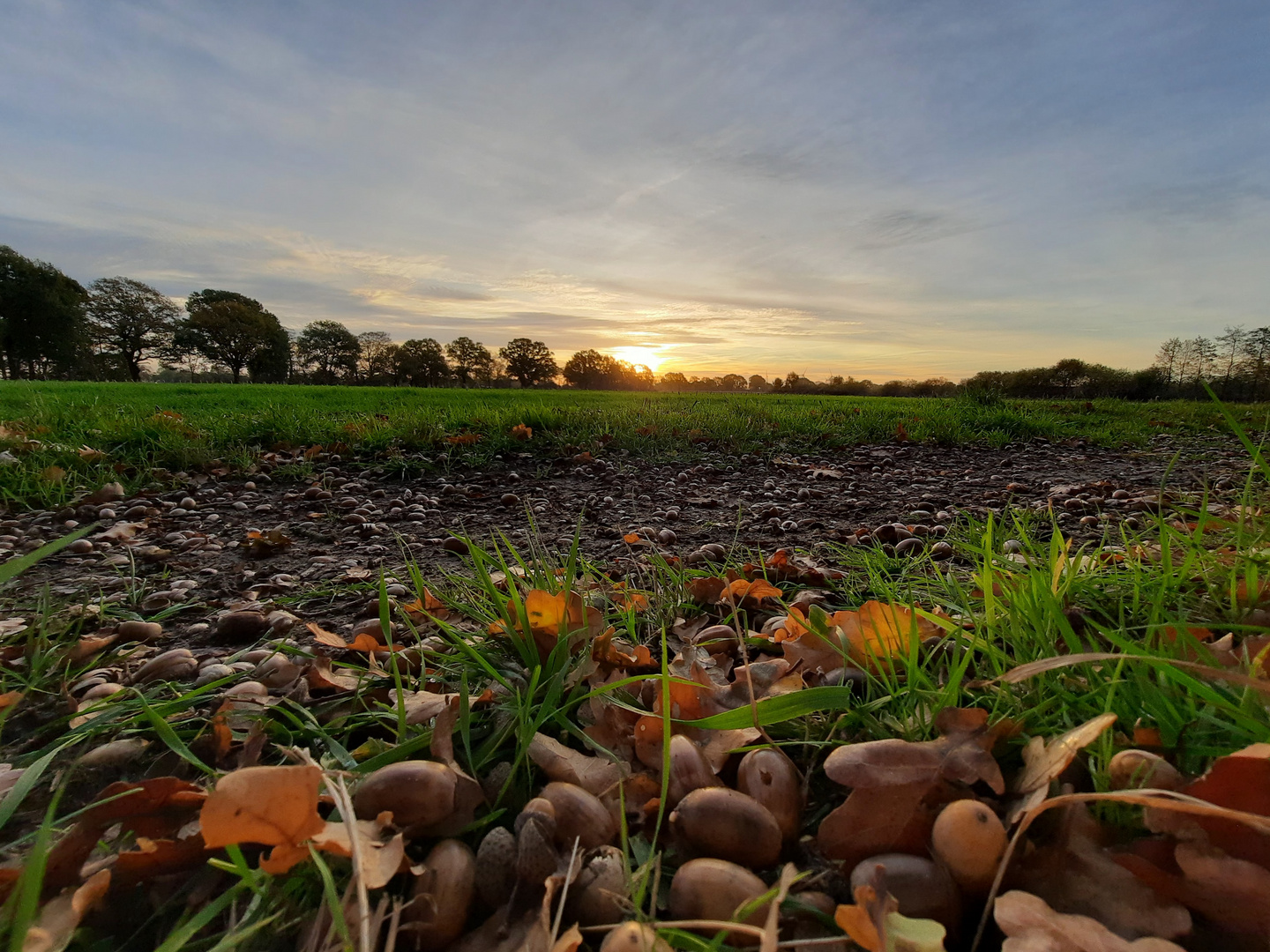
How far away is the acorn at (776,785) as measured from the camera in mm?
1041

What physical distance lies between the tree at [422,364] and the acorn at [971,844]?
72.4m

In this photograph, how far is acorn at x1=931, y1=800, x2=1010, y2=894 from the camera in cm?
86

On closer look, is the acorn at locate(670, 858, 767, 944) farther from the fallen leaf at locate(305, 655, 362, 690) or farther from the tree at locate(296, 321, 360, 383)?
the tree at locate(296, 321, 360, 383)

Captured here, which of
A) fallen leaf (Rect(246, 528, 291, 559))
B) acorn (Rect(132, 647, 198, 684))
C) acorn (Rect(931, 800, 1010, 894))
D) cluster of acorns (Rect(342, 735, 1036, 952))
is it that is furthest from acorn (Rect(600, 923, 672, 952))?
fallen leaf (Rect(246, 528, 291, 559))

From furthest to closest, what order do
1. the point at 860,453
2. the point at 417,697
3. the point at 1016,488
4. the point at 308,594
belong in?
the point at 860,453
the point at 1016,488
the point at 308,594
the point at 417,697

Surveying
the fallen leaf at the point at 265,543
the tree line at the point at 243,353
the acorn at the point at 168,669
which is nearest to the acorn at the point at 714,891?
the acorn at the point at 168,669

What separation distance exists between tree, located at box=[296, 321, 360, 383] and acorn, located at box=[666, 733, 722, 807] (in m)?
84.1

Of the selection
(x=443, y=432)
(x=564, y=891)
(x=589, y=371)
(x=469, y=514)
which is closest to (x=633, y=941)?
(x=564, y=891)

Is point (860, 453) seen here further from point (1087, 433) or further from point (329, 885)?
point (329, 885)

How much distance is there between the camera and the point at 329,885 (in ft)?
2.64

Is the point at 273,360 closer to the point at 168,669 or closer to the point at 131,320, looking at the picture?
the point at 131,320

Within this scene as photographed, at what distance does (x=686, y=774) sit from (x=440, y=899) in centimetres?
45

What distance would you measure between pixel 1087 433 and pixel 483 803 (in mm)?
10505

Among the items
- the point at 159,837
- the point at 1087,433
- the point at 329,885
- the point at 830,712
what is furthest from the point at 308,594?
the point at 1087,433
